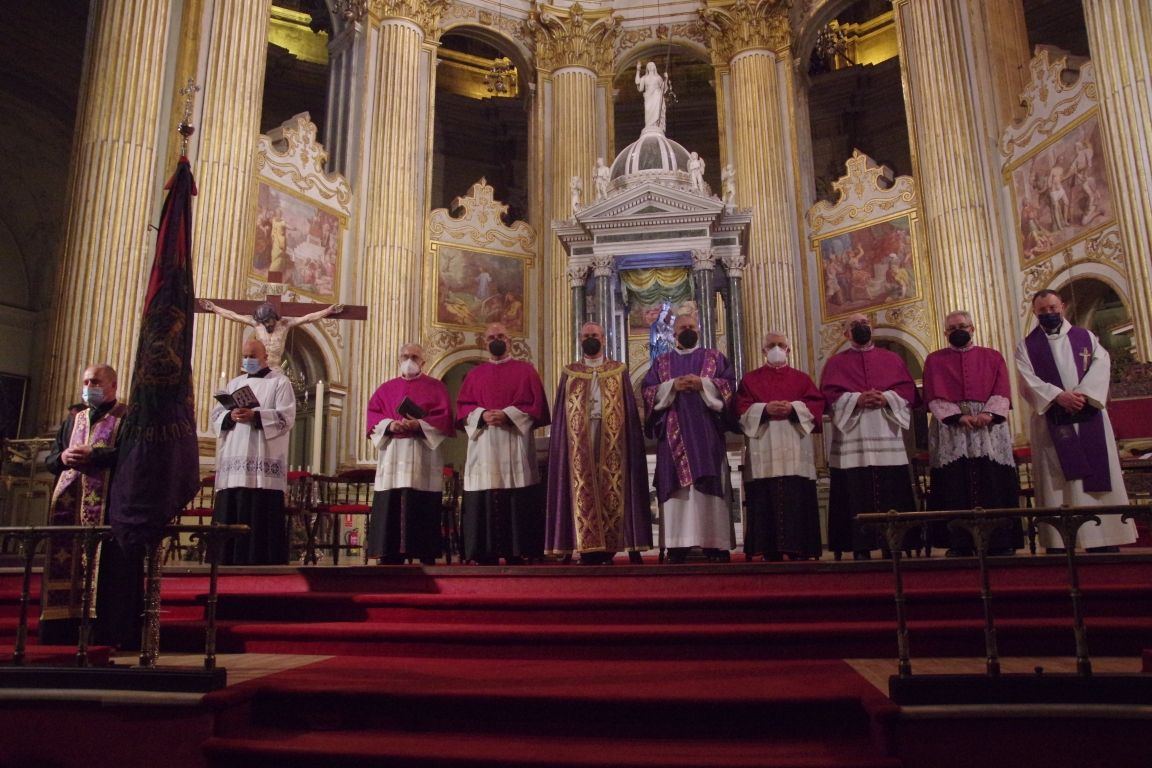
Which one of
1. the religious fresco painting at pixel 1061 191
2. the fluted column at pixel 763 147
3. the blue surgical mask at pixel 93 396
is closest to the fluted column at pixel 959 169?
the religious fresco painting at pixel 1061 191

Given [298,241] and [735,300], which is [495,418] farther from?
[298,241]

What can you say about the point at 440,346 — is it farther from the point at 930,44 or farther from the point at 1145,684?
the point at 1145,684

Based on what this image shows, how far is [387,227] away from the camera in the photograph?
44.8 ft

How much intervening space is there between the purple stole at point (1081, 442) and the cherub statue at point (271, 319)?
19.3 ft

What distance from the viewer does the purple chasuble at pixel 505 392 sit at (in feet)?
19.6

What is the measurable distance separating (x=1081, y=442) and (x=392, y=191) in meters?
10.9

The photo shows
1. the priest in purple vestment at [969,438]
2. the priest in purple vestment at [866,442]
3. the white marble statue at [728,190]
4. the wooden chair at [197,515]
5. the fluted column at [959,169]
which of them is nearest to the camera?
the priest in purple vestment at [969,438]

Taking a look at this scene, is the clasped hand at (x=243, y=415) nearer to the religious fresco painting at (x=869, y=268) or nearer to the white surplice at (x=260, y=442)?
the white surplice at (x=260, y=442)

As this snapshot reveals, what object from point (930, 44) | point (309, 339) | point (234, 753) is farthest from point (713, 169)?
point (234, 753)

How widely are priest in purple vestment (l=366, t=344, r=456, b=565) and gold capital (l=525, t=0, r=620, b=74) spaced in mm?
11401

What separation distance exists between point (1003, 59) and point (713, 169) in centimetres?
847

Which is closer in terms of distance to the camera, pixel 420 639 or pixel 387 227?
pixel 420 639

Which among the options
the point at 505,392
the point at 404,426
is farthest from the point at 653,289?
the point at 404,426

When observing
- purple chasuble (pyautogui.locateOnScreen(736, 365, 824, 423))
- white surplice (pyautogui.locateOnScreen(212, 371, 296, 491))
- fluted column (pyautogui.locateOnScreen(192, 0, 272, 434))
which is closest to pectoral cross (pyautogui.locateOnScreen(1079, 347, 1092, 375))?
purple chasuble (pyautogui.locateOnScreen(736, 365, 824, 423))
